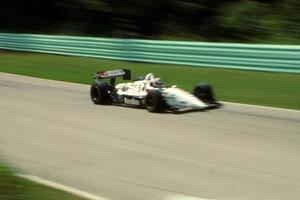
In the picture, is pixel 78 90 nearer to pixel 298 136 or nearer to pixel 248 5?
pixel 298 136

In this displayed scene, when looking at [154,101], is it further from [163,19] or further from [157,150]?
[163,19]

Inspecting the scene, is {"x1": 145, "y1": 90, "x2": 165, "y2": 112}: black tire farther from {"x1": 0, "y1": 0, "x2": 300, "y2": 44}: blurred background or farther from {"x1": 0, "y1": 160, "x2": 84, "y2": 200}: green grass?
{"x1": 0, "y1": 0, "x2": 300, "y2": 44}: blurred background

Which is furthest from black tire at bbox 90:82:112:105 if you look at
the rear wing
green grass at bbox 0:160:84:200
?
green grass at bbox 0:160:84:200

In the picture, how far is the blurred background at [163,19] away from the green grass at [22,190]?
52.5 ft

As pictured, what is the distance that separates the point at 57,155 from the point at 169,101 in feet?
11.1

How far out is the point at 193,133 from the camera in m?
8.68

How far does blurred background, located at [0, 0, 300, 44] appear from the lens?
71.8 ft

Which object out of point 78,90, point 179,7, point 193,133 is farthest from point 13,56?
point 193,133

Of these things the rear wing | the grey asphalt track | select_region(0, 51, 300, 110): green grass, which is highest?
the rear wing

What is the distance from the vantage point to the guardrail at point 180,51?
15008 mm

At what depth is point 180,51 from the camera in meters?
17.7

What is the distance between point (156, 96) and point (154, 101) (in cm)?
12

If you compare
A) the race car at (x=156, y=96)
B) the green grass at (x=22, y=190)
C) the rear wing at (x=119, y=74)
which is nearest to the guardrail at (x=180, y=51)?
the race car at (x=156, y=96)

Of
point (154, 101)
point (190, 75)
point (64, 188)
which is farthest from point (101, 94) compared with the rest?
point (64, 188)
